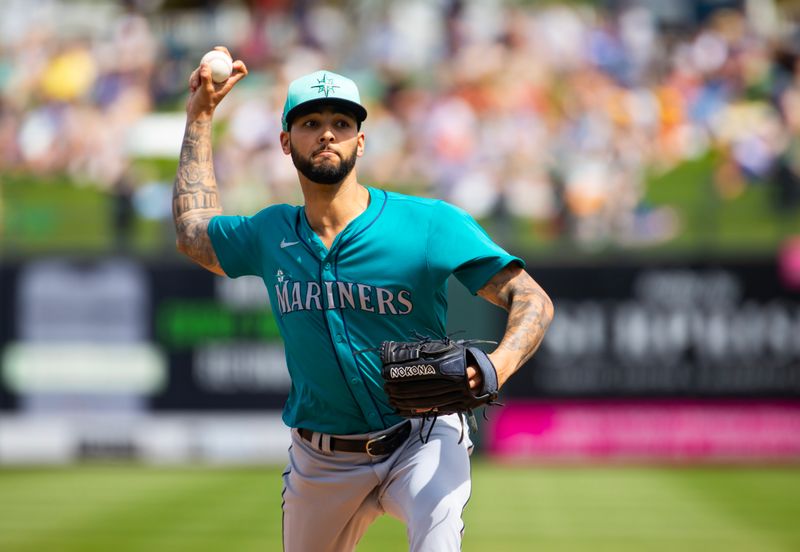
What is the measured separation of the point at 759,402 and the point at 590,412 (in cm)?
212

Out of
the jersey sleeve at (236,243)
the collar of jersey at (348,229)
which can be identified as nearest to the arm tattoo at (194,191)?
the jersey sleeve at (236,243)

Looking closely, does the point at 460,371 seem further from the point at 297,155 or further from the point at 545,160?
the point at 545,160

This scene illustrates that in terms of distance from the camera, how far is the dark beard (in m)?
4.58

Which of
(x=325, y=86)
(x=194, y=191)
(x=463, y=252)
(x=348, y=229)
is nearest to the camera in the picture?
(x=463, y=252)

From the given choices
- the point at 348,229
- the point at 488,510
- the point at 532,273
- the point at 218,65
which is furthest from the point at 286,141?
the point at 532,273

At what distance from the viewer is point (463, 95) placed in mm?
19234

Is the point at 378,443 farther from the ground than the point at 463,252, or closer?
closer

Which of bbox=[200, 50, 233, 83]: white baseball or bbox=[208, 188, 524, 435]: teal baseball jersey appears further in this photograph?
bbox=[200, 50, 233, 83]: white baseball

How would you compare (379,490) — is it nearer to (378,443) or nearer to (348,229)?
(378,443)

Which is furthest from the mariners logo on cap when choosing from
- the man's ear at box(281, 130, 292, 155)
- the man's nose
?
the man's ear at box(281, 130, 292, 155)

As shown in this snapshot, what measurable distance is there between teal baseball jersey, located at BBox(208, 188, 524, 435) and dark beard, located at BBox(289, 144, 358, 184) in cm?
22

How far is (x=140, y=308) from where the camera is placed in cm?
1576

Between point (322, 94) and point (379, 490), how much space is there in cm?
155

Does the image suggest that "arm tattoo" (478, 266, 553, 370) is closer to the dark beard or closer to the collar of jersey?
the collar of jersey
